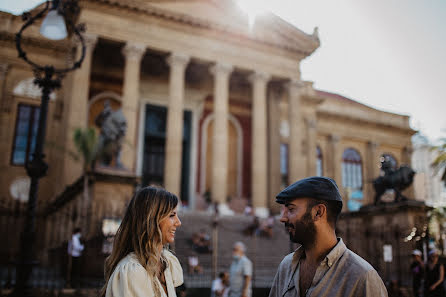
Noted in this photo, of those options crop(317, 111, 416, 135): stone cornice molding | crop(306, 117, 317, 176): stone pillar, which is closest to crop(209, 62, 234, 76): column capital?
crop(306, 117, 317, 176): stone pillar

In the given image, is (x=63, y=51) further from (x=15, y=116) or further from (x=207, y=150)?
(x=207, y=150)

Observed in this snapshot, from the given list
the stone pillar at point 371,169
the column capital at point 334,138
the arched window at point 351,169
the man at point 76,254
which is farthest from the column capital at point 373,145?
the man at point 76,254

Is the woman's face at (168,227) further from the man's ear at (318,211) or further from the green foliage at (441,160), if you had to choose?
the green foliage at (441,160)

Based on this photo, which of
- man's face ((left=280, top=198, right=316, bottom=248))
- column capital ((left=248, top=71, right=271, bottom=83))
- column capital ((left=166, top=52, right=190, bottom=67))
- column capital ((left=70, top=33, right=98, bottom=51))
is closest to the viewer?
man's face ((left=280, top=198, right=316, bottom=248))

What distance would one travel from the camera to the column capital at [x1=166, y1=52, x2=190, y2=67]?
21453mm

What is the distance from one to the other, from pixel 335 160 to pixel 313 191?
31762 mm

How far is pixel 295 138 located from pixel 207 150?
5836 millimetres

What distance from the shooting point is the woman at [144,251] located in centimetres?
213

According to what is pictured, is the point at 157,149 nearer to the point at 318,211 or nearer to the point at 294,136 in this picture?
the point at 294,136

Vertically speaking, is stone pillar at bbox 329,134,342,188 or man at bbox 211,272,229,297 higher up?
stone pillar at bbox 329,134,342,188

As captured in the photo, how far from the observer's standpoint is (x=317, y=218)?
2.15 metres

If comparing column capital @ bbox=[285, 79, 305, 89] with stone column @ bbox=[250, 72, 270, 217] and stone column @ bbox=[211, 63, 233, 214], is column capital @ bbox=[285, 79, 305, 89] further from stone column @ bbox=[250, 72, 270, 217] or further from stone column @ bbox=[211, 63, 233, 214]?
stone column @ bbox=[211, 63, 233, 214]

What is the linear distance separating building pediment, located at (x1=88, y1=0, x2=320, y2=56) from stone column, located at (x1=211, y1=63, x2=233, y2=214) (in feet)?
7.53

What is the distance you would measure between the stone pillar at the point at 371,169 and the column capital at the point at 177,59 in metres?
19.6
